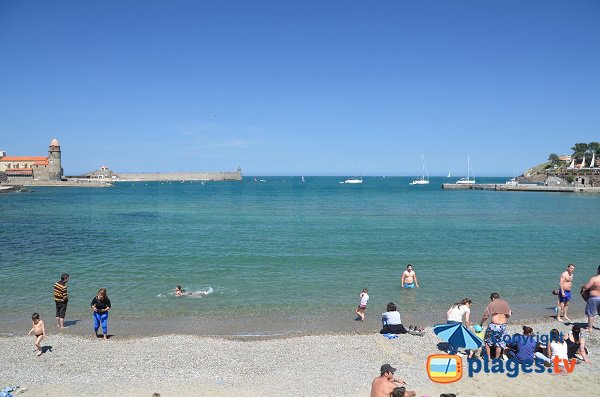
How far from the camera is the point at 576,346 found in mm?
9719

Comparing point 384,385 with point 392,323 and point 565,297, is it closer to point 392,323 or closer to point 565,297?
point 392,323

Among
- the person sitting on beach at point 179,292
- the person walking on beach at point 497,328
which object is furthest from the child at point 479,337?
the person sitting on beach at point 179,292

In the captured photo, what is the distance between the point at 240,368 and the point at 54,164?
153 m

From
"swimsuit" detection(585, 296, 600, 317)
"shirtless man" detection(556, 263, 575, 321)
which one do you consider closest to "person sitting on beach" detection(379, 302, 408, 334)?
"swimsuit" detection(585, 296, 600, 317)

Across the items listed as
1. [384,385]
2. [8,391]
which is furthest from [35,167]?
[384,385]

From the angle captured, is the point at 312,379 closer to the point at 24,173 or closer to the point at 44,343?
the point at 44,343

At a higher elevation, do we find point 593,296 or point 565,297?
point 593,296

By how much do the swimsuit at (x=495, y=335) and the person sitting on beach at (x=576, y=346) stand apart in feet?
4.64

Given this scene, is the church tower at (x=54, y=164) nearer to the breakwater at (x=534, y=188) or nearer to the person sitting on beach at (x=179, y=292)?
the breakwater at (x=534, y=188)

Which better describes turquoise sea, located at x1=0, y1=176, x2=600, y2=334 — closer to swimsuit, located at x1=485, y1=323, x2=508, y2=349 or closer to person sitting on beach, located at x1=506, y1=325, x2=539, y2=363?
swimsuit, located at x1=485, y1=323, x2=508, y2=349

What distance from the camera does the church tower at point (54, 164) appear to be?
135012mm

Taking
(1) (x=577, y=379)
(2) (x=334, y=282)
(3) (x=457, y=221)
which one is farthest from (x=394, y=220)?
(1) (x=577, y=379)

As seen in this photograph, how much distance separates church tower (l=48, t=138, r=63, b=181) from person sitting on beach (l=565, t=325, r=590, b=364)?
151240mm

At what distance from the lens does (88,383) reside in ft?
29.2
